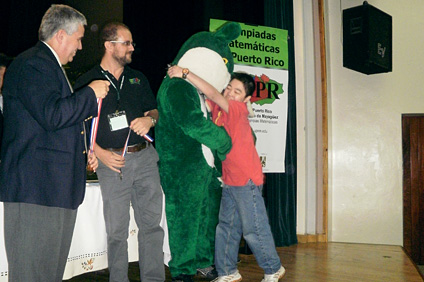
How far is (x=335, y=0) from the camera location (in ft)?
14.4

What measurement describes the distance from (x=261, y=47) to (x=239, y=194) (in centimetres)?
179

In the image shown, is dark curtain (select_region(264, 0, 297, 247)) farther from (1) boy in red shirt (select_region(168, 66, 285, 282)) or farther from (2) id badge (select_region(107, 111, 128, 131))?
(2) id badge (select_region(107, 111, 128, 131))

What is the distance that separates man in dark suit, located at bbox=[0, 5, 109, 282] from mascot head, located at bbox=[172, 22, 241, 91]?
786 mm

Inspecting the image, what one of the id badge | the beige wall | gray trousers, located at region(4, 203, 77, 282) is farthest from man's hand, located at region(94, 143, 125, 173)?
the beige wall

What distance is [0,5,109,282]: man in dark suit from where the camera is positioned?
4.63 feet

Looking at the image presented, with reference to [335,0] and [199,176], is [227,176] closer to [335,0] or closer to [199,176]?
[199,176]

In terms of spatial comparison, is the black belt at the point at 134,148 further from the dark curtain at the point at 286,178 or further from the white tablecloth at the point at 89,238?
the dark curtain at the point at 286,178

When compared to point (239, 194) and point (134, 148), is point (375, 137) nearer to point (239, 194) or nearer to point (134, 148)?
point (239, 194)

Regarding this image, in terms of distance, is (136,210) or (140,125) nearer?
(140,125)

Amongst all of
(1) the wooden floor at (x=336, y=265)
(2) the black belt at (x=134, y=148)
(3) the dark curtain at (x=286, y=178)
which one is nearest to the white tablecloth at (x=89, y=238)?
(2) the black belt at (x=134, y=148)

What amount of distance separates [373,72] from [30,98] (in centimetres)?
356

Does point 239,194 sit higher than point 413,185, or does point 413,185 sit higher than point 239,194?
point 239,194

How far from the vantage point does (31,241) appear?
1414mm

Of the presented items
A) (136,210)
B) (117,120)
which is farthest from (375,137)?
(117,120)
